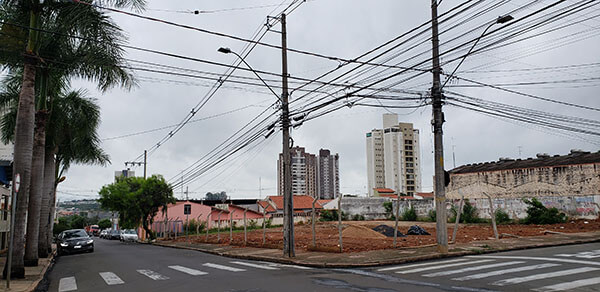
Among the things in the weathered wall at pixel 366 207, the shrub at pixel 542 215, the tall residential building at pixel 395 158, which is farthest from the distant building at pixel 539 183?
the tall residential building at pixel 395 158

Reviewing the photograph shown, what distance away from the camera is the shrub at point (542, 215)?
104ft

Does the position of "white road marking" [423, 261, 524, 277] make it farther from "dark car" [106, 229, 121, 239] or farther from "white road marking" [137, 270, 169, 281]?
"dark car" [106, 229, 121, 239]

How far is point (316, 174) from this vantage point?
17288 centimetres

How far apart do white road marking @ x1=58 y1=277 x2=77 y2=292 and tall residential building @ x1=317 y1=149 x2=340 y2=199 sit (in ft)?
526

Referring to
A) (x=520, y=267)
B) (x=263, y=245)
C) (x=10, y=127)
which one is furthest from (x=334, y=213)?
(x=520, y=267)

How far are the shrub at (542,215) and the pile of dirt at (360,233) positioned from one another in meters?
12.4

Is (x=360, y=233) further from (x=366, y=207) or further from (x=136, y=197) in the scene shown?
(x=366, y=207)

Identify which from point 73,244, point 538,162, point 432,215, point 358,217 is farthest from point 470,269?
point 358,217

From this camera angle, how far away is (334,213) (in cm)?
5419

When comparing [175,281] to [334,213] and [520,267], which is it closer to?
[520,267]

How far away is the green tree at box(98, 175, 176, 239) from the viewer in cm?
3947

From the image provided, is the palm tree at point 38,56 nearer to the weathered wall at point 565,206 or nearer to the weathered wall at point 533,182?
the weathered wall at point 533,182

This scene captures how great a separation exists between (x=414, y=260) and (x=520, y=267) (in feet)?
12.2

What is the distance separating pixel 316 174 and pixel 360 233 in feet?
473
